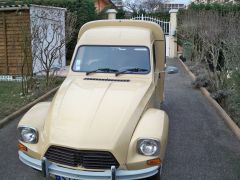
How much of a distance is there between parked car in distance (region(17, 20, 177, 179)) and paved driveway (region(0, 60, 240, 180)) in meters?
0.95

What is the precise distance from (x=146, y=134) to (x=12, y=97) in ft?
21.0

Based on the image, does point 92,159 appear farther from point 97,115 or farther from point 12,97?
point 12,97

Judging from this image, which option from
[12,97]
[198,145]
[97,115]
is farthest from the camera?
[12,97]

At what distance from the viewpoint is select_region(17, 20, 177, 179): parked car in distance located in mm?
4176

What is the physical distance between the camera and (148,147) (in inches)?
168

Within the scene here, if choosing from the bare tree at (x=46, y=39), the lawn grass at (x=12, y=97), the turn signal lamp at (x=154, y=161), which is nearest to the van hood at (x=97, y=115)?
the turn signal lamp at (x=154, y=161)

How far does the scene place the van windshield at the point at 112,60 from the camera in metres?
5.92

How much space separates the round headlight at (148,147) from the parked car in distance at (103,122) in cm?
1

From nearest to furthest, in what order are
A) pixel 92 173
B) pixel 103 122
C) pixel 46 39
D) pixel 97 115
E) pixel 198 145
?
pixel 92 173 < pixel 103 122 < pixel 97 115 < pixel 198 145 < pixel 46 39

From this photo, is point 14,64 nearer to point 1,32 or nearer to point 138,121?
point 1,32

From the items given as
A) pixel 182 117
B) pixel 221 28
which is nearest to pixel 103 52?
pixel 182 117

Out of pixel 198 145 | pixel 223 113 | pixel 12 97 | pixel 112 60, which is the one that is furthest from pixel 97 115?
pixel 12 97

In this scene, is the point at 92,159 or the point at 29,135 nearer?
the point at 92,159

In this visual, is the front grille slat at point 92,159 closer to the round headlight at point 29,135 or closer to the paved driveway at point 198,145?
the round headlight at point 29,135
